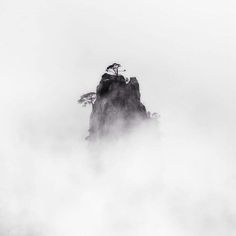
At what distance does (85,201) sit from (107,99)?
2882 cm

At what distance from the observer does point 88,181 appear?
371 feet

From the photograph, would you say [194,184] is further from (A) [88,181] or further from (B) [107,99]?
(B) [107,99]

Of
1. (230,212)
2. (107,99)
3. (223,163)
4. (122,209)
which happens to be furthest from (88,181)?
(223,163)

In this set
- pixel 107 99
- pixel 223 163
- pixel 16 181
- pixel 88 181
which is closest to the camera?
pixel 107 99

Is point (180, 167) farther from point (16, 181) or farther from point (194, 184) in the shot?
point (16, 181)

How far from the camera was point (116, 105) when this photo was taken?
9769 cm

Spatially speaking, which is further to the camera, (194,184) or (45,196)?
(194,184)

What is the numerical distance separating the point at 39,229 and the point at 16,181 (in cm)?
4113

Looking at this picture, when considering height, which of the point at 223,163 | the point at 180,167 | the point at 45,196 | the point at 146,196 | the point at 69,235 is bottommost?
the point at 69,235

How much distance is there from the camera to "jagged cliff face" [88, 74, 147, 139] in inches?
3844

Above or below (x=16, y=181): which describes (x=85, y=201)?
below

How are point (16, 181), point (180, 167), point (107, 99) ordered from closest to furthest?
point (107, 99) → point (16, 181) → point (180, 167)

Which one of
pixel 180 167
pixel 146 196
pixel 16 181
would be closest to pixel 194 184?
pixel 180 167

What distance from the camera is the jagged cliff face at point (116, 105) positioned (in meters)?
97.6
